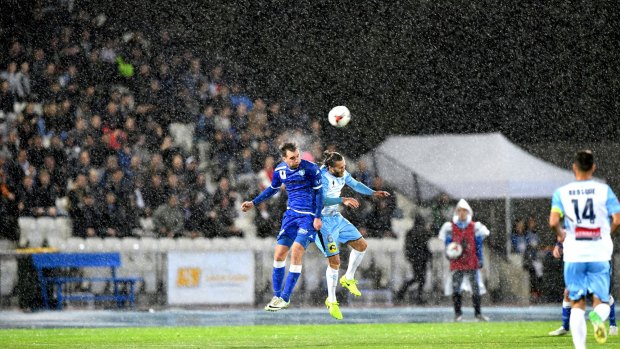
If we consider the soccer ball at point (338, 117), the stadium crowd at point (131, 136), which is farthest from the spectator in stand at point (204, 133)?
the soccer ball at point (338, 117)

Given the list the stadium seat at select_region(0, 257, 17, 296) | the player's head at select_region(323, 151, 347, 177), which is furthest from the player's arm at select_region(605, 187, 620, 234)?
the stadium seat at select_region(0, 257, 17, 296)

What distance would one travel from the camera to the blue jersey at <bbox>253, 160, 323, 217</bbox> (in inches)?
602

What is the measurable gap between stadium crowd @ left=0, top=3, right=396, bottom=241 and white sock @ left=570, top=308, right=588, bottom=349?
14827 millimetres

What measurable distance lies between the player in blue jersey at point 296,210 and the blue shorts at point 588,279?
17.0 ft

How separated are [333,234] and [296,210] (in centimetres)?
117

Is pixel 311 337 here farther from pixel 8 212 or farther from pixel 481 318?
pixel 8 212

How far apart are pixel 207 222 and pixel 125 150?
103 inches

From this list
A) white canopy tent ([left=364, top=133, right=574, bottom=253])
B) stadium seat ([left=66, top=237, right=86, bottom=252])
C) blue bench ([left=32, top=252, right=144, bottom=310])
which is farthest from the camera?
white canopy tent ([left=364, top=133, right=574, bottom=253])

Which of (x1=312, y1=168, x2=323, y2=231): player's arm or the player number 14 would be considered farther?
(x1=312, y1=168, x2=323, y2=231): player's arm

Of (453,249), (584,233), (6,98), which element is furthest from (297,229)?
(6,98)

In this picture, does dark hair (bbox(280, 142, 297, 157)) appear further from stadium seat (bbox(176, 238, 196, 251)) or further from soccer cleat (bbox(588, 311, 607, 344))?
stadium seat (bbox(176, 238, 196, 251))

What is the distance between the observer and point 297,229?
15.5 metres

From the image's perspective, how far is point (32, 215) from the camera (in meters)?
23.9

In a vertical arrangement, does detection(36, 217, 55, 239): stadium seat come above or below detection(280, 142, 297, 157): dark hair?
below
